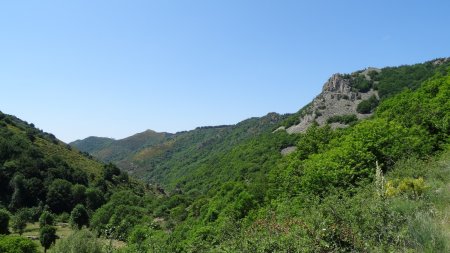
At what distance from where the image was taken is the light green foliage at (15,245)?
2051 inches

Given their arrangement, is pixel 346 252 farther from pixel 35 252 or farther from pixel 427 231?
pixel 35 252

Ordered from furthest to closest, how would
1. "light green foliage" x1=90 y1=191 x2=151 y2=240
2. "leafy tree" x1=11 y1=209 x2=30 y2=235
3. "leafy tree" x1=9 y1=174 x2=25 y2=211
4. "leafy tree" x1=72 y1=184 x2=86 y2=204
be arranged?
1. "leafy tree" x1=72 y1=184 x2=86 y2=204
2. "leafy tree" x1=9 y1=174 x2=25 y2=211
3. "light green foliage" x1=90 y1=191 x2=151 y2=240
4. "leafy tree" x1=11 y1=209 x2=30 y2=235

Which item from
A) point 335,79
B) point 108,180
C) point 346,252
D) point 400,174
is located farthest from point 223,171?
point 346,252

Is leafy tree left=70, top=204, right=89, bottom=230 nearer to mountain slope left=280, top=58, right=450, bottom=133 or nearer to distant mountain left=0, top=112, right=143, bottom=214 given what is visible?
distant mountain left=0, top=112, right=143, bottom=214

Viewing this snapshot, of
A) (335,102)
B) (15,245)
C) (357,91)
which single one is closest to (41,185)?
(15,245)

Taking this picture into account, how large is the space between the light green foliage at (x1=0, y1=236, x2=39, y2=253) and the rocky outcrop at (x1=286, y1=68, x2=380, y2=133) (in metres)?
80.6

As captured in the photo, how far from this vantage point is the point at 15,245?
178 ft

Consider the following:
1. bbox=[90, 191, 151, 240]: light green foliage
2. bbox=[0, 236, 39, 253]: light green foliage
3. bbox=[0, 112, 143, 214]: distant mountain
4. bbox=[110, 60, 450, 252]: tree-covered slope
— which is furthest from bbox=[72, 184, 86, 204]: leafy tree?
bbox=[0, 236, 39, 253]: light green foliage

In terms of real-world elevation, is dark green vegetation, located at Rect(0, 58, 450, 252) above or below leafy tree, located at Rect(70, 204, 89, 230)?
above

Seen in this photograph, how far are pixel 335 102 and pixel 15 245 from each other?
10175cm

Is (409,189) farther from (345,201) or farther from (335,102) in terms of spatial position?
(335,102)

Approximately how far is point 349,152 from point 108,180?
116985 millimetres

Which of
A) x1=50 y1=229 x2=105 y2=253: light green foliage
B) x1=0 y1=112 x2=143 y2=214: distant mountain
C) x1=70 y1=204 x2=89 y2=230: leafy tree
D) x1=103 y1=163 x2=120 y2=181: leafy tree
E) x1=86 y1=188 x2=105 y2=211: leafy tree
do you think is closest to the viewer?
x1=50 y1=229 x2=105 y2=253: light green foliage

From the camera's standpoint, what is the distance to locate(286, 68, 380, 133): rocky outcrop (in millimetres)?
117988
